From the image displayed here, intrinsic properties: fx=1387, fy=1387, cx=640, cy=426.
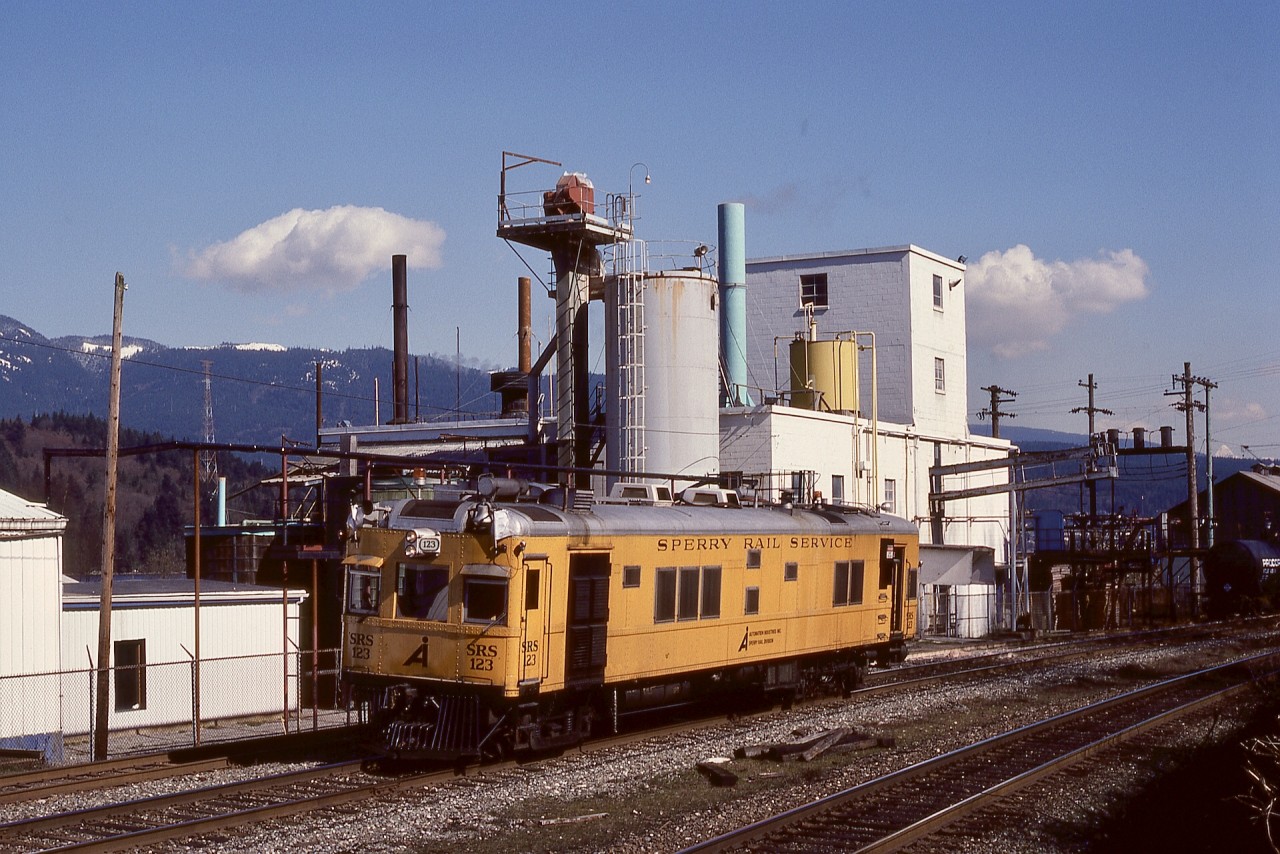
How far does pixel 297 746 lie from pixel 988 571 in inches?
1098

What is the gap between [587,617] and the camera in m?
18.4

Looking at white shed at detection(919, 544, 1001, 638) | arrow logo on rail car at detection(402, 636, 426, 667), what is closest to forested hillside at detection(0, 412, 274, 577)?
white shed at detection(919, 544, 1001, 638)

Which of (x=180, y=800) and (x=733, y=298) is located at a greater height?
(x=733, y=298)

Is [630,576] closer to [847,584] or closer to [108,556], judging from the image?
[847,584]

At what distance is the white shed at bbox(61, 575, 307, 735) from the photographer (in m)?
24.5

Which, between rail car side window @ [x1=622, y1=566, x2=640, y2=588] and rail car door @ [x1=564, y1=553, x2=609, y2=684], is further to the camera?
rail car side window @ [x1=622, y1=566, x2=640, y2=588]

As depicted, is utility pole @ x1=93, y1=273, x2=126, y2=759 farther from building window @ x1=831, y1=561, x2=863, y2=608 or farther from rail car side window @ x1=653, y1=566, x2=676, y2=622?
building window @ x1=831, y1=561, x2=863, y2=608

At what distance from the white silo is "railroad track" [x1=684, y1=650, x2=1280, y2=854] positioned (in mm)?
16286

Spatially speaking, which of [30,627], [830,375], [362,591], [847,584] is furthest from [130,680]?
[830,375]

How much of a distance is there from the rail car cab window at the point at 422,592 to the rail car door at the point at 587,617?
5.46 feet

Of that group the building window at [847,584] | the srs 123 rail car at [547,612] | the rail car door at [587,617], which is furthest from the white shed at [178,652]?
the building window at [847,584]

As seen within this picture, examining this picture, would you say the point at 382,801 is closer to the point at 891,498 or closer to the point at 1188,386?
the point at 891,498

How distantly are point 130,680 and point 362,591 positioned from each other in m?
9.10

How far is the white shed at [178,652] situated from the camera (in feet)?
80.4
